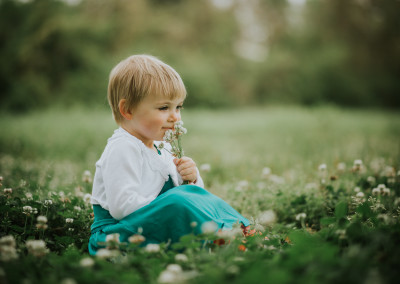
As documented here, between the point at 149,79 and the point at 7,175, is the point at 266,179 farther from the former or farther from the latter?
the point at 7,175

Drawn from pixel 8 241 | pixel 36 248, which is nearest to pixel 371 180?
pixel 36 248

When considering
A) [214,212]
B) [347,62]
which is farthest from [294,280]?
[347,62]

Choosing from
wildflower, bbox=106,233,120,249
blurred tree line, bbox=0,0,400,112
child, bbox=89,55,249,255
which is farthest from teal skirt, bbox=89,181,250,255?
blurred tree line, bbox=0,0,400,112

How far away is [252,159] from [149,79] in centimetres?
318

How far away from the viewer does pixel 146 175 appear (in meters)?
2.20

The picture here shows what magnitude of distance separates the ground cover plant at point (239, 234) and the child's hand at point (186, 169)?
1.64 feet

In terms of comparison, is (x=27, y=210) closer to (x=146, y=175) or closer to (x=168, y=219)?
(x=146, y=175)

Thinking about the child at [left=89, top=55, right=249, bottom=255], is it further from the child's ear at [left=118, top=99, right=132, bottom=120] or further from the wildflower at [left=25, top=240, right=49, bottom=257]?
the wildflower at [left=25, top=240, right=49, bottom=257]

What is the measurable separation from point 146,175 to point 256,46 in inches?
1029

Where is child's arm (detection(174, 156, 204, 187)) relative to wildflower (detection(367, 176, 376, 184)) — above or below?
above

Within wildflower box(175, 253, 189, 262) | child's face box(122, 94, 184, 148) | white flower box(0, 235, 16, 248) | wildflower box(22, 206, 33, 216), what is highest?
child's face box(122, 94, 184, 148)

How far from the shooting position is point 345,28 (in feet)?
85.4

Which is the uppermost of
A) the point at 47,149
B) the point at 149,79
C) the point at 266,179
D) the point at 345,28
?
the point at 345,28

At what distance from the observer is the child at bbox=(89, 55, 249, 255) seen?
6.33ft
